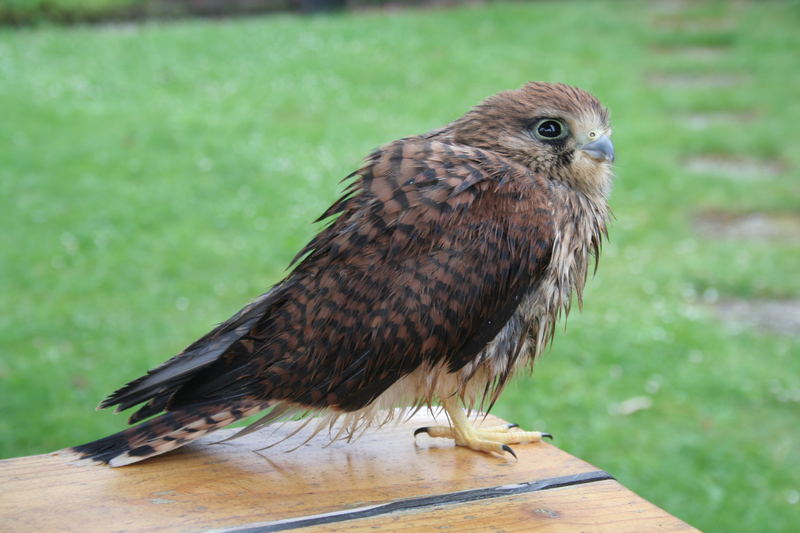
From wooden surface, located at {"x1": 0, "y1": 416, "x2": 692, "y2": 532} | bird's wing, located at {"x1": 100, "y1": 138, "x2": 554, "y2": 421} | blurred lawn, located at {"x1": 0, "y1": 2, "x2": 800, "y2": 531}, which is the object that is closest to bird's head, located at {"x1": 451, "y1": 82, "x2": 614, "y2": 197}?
bird's wing, located at {"x1": 100, "y1": 138, "x2": 554, "y2": 421}

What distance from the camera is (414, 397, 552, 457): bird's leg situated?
2.51 metres

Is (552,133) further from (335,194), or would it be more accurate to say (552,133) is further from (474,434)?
(335,194)

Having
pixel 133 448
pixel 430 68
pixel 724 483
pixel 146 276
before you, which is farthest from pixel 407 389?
pixel 430 68

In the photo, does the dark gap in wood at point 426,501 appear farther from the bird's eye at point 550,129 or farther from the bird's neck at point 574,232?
the bird's eye at point 550,129

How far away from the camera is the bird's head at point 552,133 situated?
242cm

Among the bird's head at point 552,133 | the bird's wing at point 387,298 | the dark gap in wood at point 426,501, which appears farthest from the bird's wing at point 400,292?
the dark gap in wood at point 426,501

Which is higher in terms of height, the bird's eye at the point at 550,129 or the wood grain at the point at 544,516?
the bird's eye at the point at 550,129

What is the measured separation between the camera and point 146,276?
6438 mm

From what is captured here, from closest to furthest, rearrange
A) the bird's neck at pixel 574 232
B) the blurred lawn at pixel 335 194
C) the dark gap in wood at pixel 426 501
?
the dark gap in wood at pixel 426 501, the bird's neck at pixel 574 232, the blurred lawn at pixel 335 194

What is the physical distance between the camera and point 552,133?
243 cm

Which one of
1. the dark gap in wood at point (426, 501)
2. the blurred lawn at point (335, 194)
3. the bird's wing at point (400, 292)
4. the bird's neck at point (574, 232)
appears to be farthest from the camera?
the blurred lawn at point (335, 194)

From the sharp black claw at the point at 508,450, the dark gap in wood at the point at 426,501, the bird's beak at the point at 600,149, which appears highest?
the bird's beak at the point at 600,149

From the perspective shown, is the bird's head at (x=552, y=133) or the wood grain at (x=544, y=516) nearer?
the wood grain at (x=544, y=516)

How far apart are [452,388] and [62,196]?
245 inches
